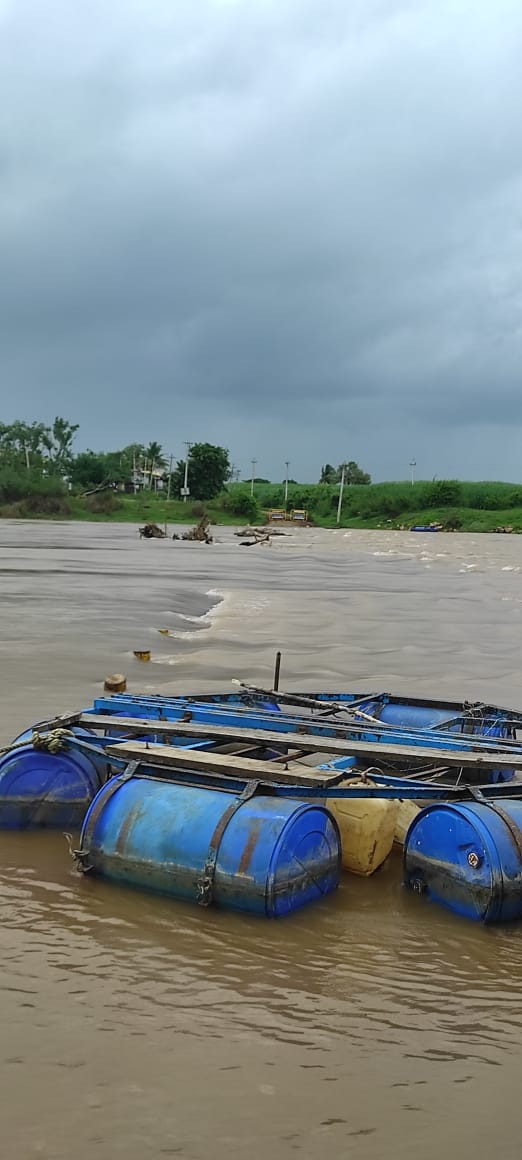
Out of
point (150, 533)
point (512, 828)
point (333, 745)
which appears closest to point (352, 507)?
point (150, 533)

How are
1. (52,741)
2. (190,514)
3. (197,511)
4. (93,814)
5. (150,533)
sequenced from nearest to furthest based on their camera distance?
(93,814), (52,741), (150,533), (190,514), (197,511)

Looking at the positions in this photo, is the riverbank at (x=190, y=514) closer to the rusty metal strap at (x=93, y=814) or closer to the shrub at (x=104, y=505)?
the shrub at (x=104, y=505)

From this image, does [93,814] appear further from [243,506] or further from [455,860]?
[243,506]

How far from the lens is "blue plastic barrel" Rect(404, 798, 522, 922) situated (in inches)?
176

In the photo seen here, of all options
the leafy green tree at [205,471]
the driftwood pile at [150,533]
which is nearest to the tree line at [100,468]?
the leafy green tree at [205,471]

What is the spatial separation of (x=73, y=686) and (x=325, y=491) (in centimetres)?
11774

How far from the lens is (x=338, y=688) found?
10.9m

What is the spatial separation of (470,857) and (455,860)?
0.13m

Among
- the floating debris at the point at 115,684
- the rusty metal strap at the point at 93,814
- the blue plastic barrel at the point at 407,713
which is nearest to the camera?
the rusty metal strap at the point at 93,814

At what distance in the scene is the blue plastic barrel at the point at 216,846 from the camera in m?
4.47

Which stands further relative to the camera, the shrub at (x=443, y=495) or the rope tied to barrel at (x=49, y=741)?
the shrub at (x=443, y=495)

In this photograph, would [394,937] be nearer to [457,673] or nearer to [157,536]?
[457,673]

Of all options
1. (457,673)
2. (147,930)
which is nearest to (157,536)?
(457,673)

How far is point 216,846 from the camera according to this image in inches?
179
